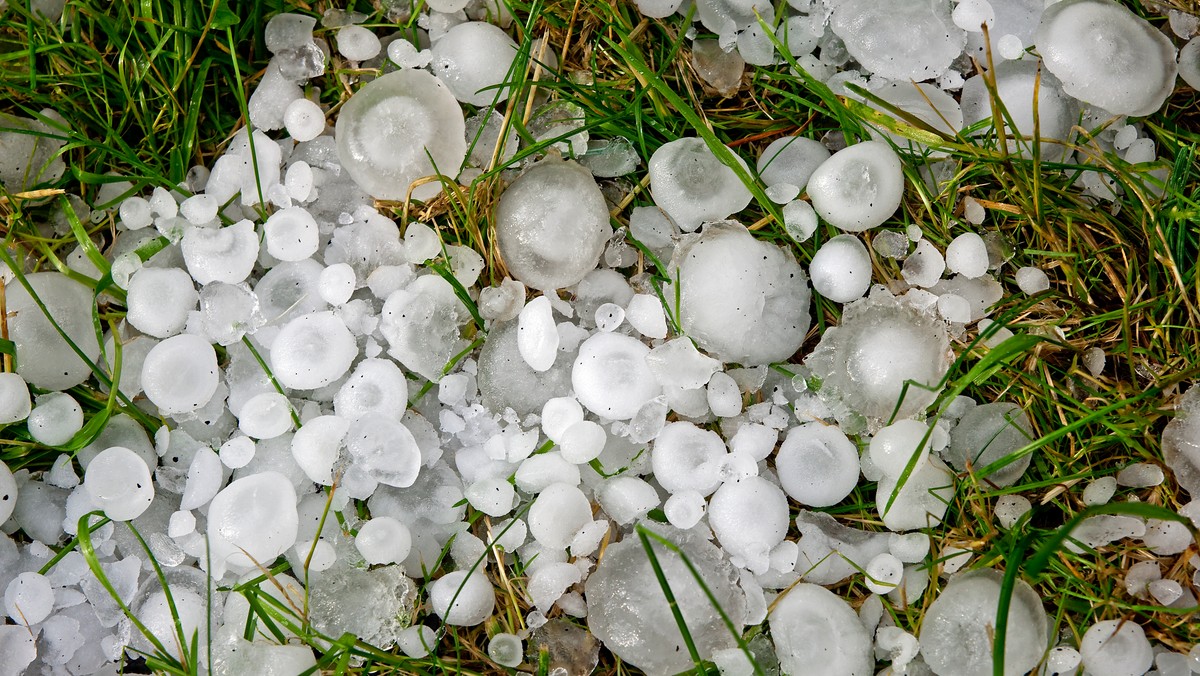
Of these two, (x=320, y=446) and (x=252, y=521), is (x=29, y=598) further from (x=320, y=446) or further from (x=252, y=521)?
(x=320, y=446)

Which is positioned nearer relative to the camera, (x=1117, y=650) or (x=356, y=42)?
(x=1117, y=650)

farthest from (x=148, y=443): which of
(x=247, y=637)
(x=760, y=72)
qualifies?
(x=760, y=72)

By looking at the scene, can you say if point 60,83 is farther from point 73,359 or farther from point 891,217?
point 891,217

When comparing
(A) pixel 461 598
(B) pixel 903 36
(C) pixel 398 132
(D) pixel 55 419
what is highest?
(B) pixel 903 36

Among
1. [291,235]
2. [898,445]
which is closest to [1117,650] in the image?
[898,445]

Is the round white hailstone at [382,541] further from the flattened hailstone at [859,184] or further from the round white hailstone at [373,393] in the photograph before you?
the flattened hailstone at [859,184]

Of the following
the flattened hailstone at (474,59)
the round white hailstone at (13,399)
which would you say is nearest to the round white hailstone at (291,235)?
the flattened hailstone at (474,59)

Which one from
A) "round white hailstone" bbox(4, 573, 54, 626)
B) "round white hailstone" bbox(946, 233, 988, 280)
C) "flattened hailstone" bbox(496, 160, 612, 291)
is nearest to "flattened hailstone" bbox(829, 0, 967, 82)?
"round white hailstone" bbox(946, 233, 988, 280)

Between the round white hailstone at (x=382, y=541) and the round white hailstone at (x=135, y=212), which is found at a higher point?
the round white hailstone at (x=135, y=212)
